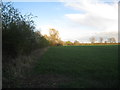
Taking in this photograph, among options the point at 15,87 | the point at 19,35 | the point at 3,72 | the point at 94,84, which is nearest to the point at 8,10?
the point at 19,35

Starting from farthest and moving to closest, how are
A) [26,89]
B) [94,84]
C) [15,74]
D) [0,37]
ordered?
[0,37], [15,74], [94,84], [26,89]

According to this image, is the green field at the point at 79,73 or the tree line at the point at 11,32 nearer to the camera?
the green field at the point at 79,73

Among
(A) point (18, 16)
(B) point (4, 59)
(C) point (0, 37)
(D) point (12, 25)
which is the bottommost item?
(B) point (4, 59)

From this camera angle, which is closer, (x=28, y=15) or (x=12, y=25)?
(x=12, y=25)

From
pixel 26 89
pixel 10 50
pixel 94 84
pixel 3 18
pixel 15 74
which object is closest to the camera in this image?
pixel 26 89

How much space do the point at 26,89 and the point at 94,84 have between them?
2507mm

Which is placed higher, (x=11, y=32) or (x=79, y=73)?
(x=11, y=32)

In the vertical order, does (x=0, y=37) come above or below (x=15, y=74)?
above

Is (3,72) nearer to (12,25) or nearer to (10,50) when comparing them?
(10,50)

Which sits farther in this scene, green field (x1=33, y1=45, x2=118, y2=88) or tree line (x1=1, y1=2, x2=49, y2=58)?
tree line (x1=1, y1=2, x2=49, y2=58)

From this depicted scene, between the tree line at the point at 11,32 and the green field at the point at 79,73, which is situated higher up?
the tree line at the point at 11,32

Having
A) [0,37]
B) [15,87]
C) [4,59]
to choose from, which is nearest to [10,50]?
[4,59]

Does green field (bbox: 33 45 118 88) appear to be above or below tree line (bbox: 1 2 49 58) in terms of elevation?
below

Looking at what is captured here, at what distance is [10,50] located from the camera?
8.54 metres
